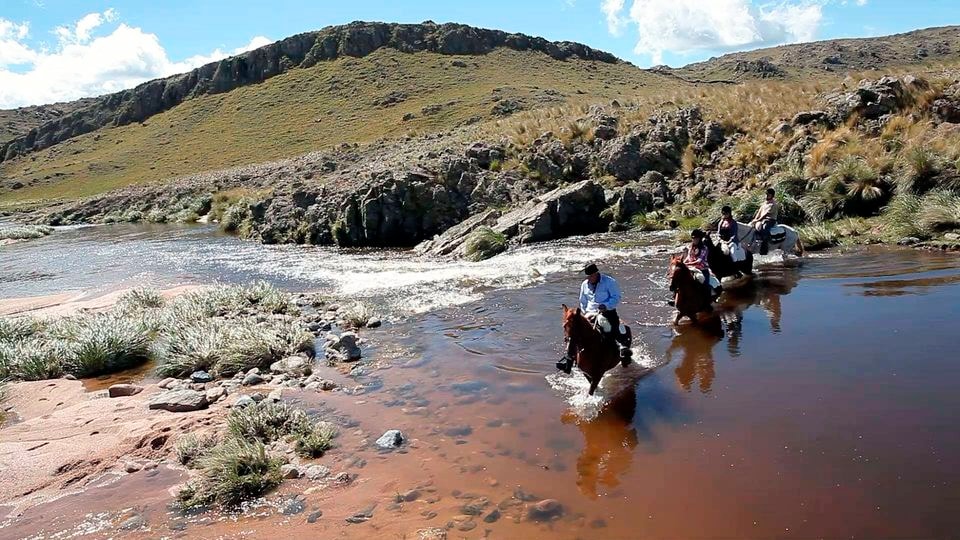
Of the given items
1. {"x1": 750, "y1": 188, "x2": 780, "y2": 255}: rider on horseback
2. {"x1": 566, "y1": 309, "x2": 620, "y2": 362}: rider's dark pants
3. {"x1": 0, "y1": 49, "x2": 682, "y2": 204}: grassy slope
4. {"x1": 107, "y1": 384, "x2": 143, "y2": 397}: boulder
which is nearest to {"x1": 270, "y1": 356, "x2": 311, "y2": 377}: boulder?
{"x1": 107, "y1": 384, "x2": 143, "y2": 397}: boulder

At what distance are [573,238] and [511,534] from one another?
59.2 feet

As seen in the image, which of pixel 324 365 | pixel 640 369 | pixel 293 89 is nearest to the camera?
pixel 640 369

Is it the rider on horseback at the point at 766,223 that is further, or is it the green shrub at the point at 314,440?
the rider on horseback at the point at 766,223

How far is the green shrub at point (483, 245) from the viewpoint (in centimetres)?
2144

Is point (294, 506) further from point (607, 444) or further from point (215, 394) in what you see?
point (215, 394)

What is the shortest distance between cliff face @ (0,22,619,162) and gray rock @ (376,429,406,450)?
99875 millimetres

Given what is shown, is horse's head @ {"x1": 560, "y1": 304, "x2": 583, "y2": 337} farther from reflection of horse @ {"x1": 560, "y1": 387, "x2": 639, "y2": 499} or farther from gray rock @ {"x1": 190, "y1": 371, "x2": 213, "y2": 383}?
gray rock @ {"x1": 190, "y1": 371, "x2": 213, "y2": 383}

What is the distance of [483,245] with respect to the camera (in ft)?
71.3

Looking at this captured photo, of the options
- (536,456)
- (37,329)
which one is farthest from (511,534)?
(37,329)

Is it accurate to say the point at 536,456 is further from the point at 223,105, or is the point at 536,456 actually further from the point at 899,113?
the point at 223,105

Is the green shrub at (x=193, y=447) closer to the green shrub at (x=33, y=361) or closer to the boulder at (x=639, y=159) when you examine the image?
the green shrub at (x=33, y=361)

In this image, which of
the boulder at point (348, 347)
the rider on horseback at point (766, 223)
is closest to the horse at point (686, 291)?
the rider on horseback at point (766, 223)

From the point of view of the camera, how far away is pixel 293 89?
307 ft

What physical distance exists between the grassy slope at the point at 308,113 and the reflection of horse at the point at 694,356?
5091 centimetres
